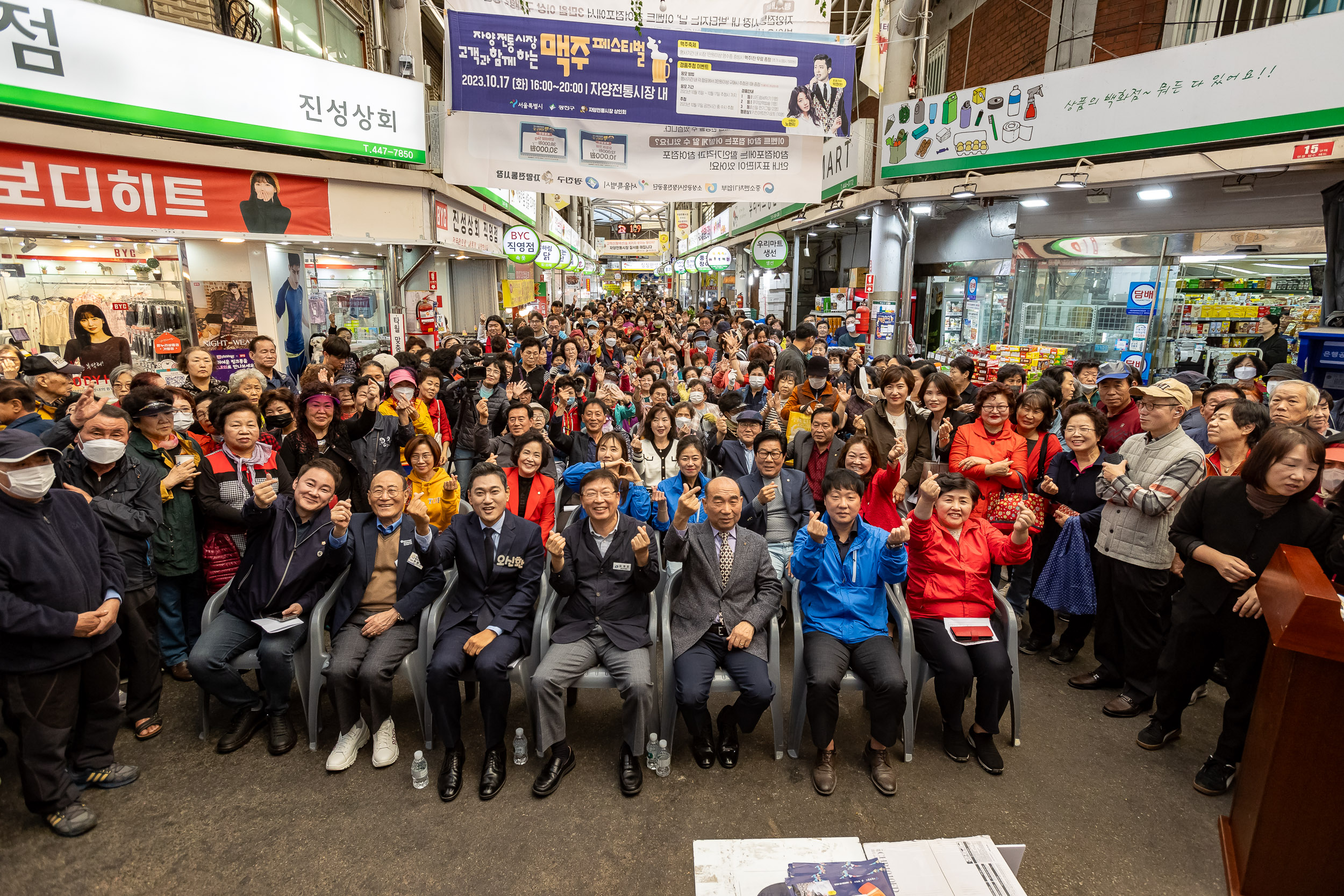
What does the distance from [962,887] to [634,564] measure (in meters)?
2.33

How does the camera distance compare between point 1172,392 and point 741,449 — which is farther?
point 741,449

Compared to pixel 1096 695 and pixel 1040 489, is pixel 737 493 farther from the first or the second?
pixel 1096 695

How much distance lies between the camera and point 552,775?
11.5 ft

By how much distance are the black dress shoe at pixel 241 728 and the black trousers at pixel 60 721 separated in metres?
0.54

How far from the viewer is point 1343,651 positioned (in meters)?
2.43

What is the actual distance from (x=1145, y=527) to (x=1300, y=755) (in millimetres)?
1731

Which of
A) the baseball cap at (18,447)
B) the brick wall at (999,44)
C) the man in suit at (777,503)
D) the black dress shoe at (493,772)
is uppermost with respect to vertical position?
the brick wall at (999,44)

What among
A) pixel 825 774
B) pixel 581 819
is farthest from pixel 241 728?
pixel 825 774

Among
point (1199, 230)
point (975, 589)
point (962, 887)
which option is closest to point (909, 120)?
point (1199, 230)

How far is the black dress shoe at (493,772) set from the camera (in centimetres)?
345

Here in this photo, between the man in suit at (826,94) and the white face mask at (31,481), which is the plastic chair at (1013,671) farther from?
the man in suit at (826,94)

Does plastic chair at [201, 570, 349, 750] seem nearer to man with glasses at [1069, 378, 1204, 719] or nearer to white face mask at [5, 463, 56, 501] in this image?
white face mask at [5, 463, 56, 501]

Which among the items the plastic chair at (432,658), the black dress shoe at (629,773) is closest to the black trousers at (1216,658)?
the black dress shoe at (629,773)

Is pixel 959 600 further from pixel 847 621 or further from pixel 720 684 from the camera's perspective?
pixel 720 684
